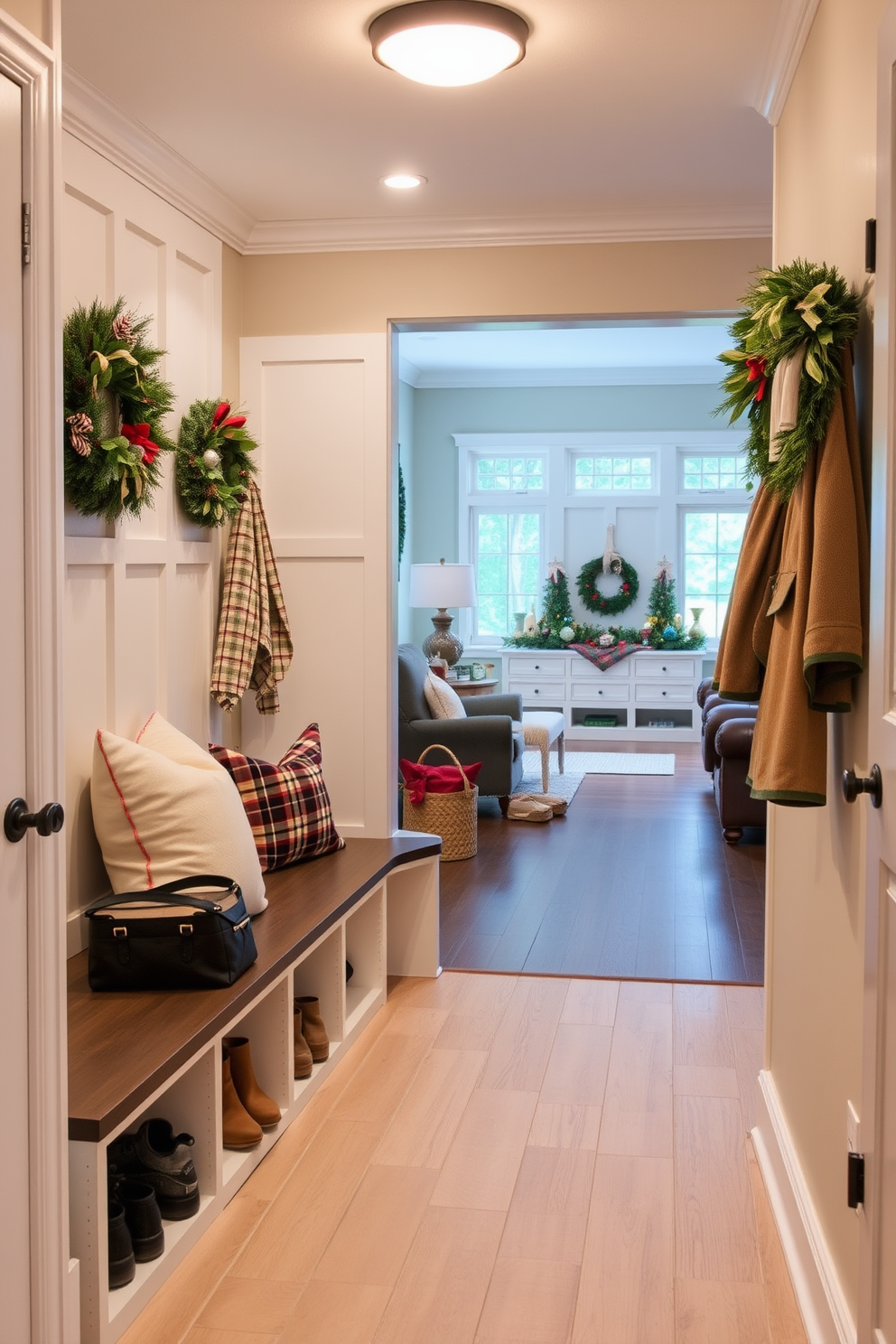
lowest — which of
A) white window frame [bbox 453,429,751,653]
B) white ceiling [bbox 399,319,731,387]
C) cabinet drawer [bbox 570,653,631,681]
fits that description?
cabinet drawer [bbox 570,653,631,681]

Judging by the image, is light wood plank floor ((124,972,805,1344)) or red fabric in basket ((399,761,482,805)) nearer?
light wood plank floor ((124,972,805,1344))

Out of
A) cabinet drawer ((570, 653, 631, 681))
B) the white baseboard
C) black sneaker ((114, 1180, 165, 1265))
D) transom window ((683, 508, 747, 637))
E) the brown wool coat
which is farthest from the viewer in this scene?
transom window ((683, 508, 747, 637))

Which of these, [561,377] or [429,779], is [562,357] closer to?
[561,377]

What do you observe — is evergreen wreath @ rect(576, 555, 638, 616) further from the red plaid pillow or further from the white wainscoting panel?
the red plaid pillow

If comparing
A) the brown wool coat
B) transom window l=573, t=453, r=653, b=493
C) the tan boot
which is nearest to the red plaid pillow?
the tan boot

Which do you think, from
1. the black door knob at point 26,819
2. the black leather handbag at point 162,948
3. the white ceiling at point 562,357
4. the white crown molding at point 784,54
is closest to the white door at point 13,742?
the black door knob at point 26,819

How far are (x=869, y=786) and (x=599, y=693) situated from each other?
8.38m

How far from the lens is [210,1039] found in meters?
2.56

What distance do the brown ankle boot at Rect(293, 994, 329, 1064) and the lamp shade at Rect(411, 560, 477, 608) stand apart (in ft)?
16.6

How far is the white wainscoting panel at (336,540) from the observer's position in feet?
14.1

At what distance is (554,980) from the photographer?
4.21 metres

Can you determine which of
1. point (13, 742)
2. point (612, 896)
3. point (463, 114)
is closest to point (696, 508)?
point (612, 896)

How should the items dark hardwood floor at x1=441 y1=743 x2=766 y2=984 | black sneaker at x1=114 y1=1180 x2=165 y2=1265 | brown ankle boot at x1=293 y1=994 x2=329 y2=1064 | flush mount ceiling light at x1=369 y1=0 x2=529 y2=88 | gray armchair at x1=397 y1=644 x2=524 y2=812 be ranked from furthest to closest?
gray armchair at x1=397 y1=644 x2=524 y2=812 → dark hardwood floor at x1=441 y1=743 x2=766 y2=984 → brown ankle boot at x1=293 y1=994 x2=329 y2=1064 → flush mount ceiling light at x1=369 y1=0 x2=529 y2=88 → black sneaker at x1=114 y1=1180 x2=165 y2=1265

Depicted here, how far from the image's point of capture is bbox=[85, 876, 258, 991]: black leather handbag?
2732 mm
